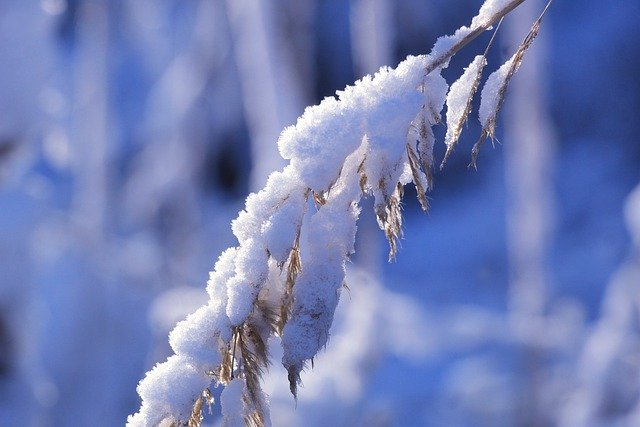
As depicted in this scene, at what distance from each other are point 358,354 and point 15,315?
6.08 ft

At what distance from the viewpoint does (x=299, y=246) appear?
451mm

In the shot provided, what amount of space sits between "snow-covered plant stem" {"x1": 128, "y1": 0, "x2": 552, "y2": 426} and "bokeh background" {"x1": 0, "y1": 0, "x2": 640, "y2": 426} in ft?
7.46

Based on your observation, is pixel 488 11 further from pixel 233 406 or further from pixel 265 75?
pixel 265 75

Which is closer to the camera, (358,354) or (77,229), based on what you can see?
(358,354)

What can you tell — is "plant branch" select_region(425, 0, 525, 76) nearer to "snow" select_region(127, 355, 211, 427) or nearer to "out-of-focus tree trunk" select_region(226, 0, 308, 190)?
"snow" select_region(127, 355, 211, 427)

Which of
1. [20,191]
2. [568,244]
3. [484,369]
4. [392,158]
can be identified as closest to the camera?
[392,158]

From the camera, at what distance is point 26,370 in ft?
11.0

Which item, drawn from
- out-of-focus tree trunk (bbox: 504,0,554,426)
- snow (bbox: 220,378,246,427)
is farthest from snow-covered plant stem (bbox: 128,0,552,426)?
out-of-focus tree trunk (bbox: 504,0,554,426)

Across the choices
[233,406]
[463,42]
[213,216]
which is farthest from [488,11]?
[213,216]

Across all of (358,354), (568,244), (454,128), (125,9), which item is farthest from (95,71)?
(454,128)

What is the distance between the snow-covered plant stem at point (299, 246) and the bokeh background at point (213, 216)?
7.46 ft

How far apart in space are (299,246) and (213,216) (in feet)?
10.6


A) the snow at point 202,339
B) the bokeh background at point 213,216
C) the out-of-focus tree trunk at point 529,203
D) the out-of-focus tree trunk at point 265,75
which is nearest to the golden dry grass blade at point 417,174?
the snow at point 202,339

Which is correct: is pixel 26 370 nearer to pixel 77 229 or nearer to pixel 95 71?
pixel 77 229
